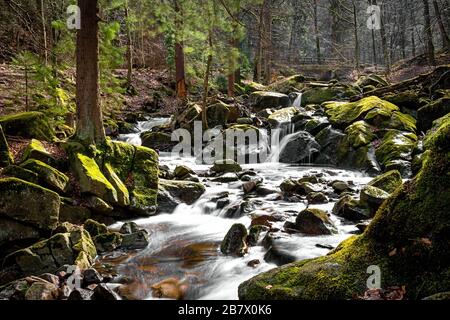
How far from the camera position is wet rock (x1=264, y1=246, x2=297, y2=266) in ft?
20.5

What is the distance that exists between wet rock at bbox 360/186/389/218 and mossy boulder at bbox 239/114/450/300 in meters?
4.41

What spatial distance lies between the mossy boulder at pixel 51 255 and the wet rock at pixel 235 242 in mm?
2378

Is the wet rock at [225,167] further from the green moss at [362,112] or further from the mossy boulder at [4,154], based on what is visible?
the mossy boulder at [4,154]

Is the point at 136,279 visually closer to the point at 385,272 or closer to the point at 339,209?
the point at 385,272

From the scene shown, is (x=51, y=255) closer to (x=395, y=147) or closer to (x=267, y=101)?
(x=395, y=147)

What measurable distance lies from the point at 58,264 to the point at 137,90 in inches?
762

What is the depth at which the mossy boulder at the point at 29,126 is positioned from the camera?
9.55 m

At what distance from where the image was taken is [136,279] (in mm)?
6211

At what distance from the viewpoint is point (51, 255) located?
625 centimetres

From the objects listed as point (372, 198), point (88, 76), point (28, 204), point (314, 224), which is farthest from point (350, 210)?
point (88, 76)

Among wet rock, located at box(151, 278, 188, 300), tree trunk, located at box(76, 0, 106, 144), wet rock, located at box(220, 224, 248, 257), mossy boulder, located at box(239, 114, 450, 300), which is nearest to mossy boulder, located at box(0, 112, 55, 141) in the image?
tree trunk, located at box(76, 0, 106, 144)

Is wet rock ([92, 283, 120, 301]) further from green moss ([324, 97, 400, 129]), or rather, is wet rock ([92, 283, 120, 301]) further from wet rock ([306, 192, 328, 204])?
green moss ([324, 97, 400, 129])

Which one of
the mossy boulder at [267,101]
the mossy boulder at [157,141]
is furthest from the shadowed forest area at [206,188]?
the mossy boulder at [267,101]

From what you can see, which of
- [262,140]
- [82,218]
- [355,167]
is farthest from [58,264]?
[262,140]
